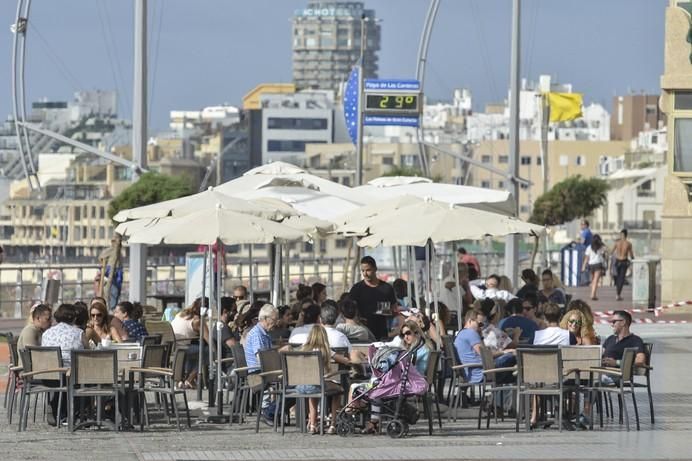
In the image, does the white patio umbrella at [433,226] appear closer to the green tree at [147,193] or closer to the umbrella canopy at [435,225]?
the umbrella canopy at [435,225]

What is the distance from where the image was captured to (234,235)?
19531 mm

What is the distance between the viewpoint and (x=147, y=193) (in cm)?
7456

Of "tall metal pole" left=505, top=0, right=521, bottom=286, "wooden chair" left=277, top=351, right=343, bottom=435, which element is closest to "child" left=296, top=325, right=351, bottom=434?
"wooden chair" left=277, top=351, right=343, bottom=435

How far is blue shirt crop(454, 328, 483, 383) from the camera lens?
62.6 feet

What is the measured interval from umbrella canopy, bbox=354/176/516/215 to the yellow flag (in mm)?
52718

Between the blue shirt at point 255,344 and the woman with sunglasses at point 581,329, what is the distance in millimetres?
3073

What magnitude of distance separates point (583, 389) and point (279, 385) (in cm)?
288

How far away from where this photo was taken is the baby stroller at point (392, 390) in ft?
57.4

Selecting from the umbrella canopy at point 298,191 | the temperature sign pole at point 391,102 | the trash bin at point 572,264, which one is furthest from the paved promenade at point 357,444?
the trash bin at point 572,264

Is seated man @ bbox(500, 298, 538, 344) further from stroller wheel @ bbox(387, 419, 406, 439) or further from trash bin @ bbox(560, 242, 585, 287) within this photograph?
trash bin @ bbox(560, 242, 585, 287)

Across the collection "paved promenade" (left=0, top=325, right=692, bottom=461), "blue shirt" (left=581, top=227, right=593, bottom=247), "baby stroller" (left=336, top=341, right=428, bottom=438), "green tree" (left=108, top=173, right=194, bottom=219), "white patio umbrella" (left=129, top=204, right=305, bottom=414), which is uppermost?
"green tree" (left=108, top=173, right=194, bottom=219)

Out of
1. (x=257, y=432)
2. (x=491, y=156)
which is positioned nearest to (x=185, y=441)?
(x=257, y=432)

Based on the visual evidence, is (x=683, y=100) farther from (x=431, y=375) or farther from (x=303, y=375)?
(x=303, y=375)

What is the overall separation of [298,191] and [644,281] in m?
14.9
